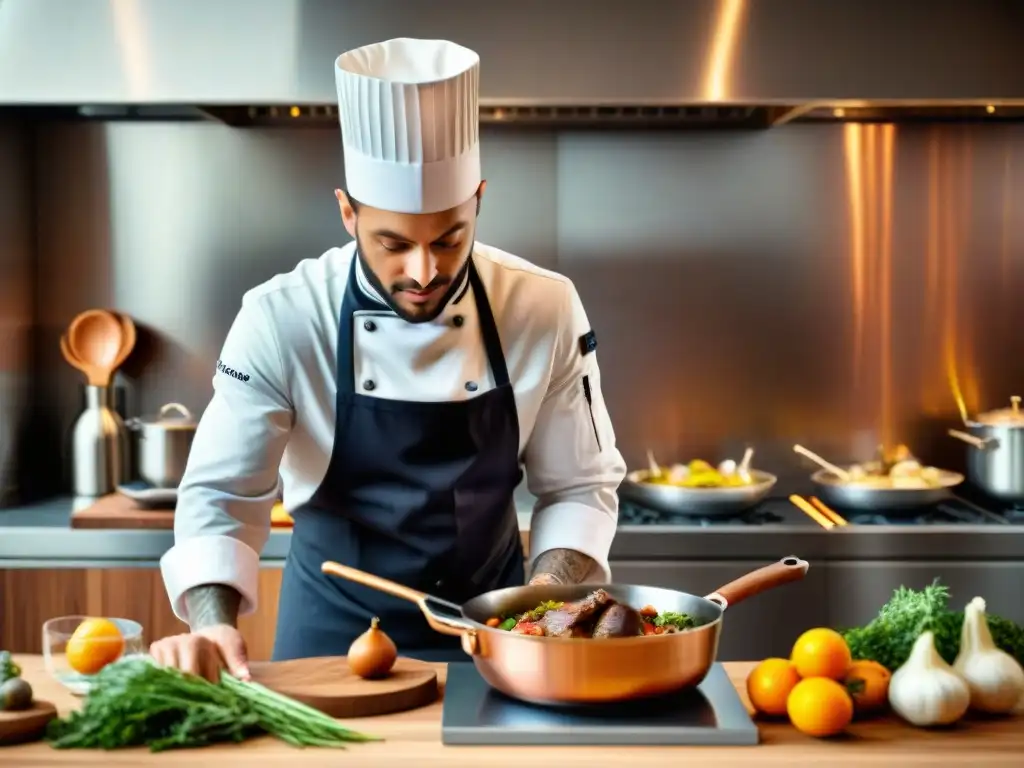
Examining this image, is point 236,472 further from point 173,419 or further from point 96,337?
point 96,337

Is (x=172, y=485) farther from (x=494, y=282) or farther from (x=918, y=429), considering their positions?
(x=918, y=429)

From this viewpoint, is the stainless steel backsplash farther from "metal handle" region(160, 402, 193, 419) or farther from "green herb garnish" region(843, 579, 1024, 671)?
"green herb garnish" region(843, 579, 1024, 671)

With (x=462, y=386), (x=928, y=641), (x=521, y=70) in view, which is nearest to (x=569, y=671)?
(x=928, y=641)

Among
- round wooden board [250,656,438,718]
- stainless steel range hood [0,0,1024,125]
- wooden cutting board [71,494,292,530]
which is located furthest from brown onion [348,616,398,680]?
stainless steel range hood [0,0,1024,125]

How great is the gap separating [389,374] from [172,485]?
4.68ft

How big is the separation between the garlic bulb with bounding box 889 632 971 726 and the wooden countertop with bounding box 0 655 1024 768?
0.07ft

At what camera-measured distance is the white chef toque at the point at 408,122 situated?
193 centimetres

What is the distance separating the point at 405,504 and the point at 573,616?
0.66 m

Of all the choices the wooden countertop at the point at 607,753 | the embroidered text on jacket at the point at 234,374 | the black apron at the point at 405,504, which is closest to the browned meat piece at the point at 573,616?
the wooden countertop at the point at 607,753

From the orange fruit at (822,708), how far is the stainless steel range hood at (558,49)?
194cm

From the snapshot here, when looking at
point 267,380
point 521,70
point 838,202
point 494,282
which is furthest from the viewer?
point 838,202

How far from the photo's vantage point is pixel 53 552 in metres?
3.15

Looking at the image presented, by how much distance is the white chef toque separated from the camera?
1932 millimetres

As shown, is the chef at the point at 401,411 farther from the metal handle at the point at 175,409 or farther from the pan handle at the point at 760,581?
the metal handle at the point at 175,409
